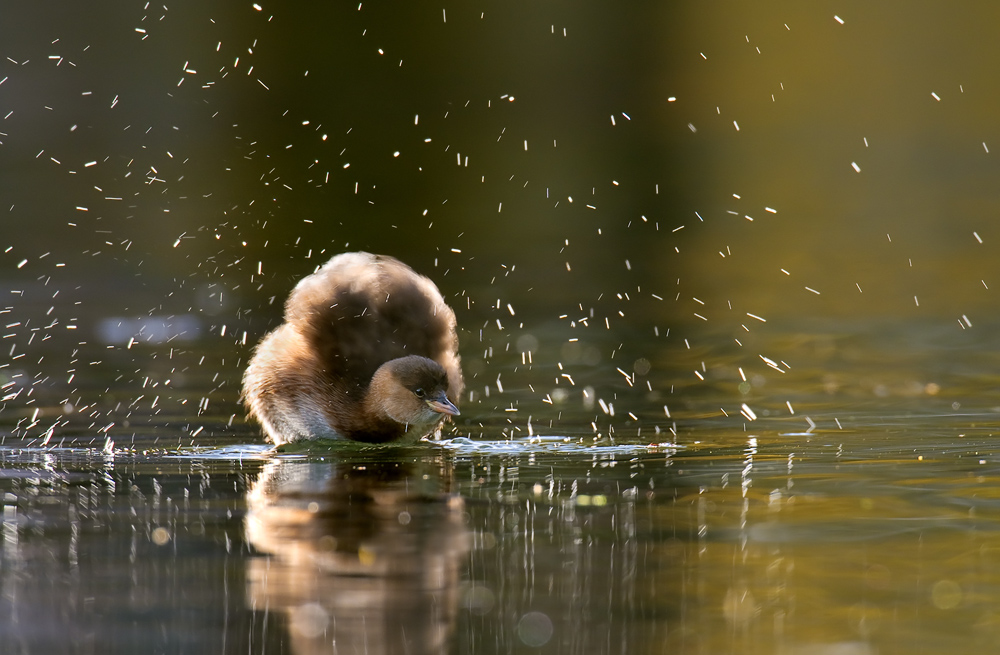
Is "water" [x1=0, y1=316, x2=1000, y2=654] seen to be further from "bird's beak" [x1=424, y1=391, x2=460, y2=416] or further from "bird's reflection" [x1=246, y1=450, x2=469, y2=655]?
"bird's beak" [x1=424, y1=391, x2=460, y2=416]

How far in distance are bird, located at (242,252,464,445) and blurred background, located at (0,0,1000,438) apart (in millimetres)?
1813

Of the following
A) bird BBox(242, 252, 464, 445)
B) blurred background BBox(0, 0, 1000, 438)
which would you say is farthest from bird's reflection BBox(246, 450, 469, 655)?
blurred background BBox(0, 0, 1000, 438)

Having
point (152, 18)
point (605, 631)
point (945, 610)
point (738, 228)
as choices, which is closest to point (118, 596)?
point (605, 631)

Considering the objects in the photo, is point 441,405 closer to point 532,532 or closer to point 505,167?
point 532,532

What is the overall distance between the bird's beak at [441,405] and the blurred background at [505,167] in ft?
8.84

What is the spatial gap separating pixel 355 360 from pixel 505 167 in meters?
22.2

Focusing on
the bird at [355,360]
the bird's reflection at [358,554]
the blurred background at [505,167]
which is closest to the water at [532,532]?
the bird's reflection at [358,554]

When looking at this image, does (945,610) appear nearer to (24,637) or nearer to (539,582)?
(539,582)

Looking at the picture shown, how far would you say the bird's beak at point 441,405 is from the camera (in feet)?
27.5

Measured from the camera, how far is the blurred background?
14.6 m

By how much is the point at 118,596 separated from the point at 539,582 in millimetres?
1259

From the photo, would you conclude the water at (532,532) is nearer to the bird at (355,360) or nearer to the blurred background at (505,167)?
the bird at (355,360)

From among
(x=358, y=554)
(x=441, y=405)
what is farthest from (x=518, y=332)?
(x=358, y=554)

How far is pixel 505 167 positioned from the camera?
31.0 m
